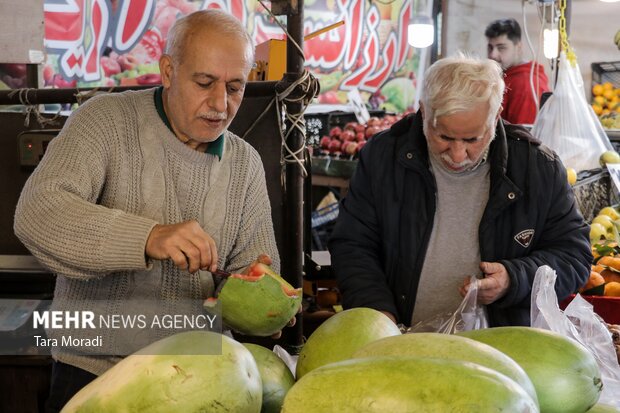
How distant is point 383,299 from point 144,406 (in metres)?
1.46

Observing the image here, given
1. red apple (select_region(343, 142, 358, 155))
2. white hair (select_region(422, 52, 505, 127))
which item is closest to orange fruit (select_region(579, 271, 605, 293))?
white hair (select_region(422, 52, 505, 127))

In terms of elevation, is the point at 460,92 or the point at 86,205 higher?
the point at 460,92

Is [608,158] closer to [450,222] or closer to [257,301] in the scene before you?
[450,222]

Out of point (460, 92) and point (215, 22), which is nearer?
point (215, 22)

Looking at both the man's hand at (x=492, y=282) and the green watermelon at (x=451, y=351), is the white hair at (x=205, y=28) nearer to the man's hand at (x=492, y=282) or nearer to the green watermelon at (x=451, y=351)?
the man's hand at (x=492, y=282)

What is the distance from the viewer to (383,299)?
2275 mm

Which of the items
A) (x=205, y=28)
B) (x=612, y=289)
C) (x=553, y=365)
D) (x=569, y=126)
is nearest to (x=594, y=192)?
(x=569, y=126)

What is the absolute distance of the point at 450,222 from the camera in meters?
2.34

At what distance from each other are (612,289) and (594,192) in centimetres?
138

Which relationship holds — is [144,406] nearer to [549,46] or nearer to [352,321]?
[352,321]

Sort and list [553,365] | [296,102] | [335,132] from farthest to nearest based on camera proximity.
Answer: [335,132], [296,102], [553,365]

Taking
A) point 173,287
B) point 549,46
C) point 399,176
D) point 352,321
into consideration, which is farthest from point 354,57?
point 352,321

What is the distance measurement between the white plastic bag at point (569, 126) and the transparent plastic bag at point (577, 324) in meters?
2.81

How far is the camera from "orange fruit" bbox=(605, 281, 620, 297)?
3.04 m
